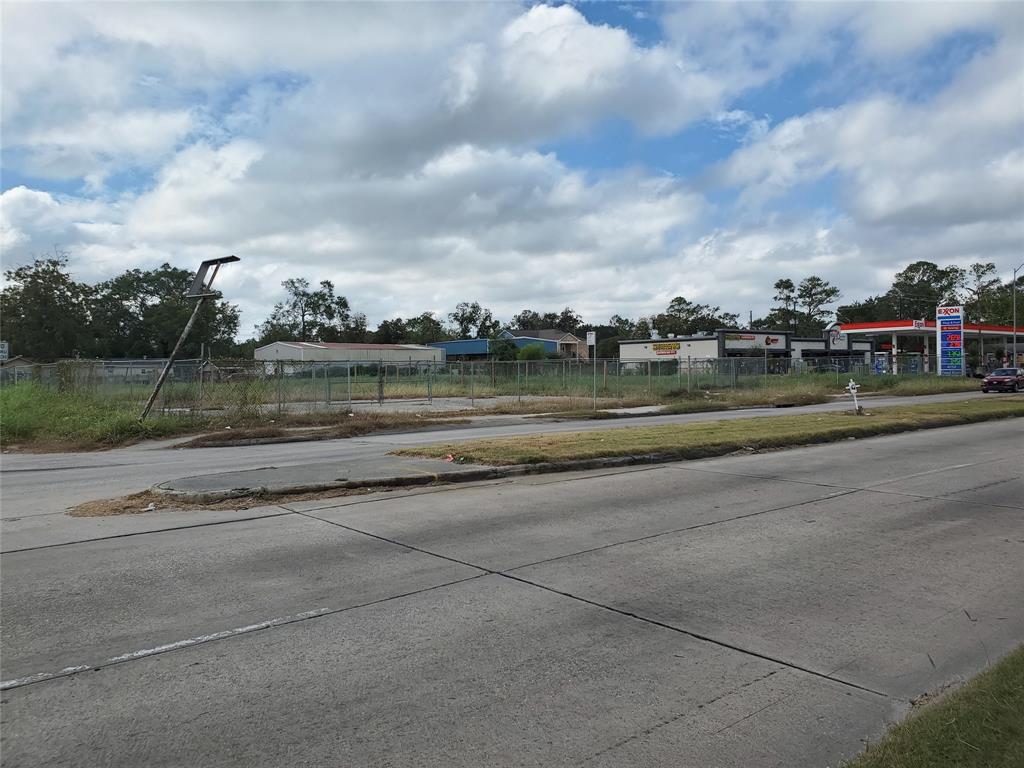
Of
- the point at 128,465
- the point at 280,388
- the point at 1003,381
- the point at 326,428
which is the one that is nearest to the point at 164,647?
the point at 128,465

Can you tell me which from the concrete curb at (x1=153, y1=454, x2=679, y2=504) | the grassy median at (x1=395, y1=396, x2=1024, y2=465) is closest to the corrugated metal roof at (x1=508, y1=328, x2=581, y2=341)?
the grassy median at (x1=395, y1=396, x2=1024, y2=465)

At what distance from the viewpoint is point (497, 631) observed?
Result: 475 cm

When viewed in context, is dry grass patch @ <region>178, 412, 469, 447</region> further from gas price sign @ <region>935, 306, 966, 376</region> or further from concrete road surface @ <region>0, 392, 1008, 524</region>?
gas price sign @ <region>935, 306, 966, 376</region>

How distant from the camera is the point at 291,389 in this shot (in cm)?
2656

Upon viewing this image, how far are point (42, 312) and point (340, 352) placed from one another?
2865 cm

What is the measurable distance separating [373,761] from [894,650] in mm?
3301

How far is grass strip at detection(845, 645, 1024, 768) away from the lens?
10.0ft

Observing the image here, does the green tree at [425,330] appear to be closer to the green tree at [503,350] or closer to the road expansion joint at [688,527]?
the green tree at [503,350]

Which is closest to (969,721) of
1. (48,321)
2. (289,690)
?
(289,690)

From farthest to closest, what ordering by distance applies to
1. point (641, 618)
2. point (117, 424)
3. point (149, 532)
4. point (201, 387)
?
point (201, 387)
point (117, 424)
point (149, 532)
point (641, 618)

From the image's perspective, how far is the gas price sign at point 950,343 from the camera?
5419 centimetres

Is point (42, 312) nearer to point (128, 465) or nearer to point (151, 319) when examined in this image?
point (151, 319)

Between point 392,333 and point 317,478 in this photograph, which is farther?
point 392,333

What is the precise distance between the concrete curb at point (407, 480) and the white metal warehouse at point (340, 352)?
65191 mm
